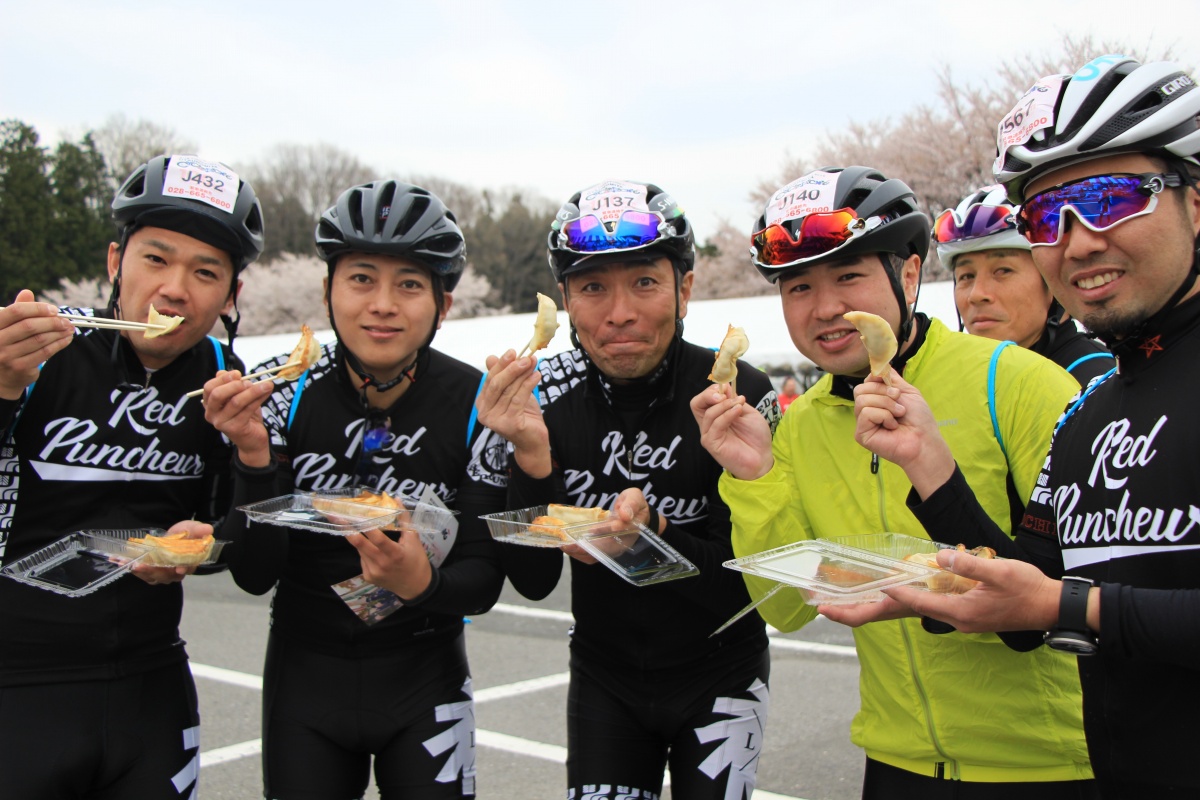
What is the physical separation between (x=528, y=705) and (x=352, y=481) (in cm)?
432

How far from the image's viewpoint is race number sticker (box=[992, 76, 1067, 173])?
246cm

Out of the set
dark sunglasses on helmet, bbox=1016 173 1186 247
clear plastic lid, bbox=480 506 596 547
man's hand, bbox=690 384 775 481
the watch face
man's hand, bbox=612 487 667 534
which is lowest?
the watch face

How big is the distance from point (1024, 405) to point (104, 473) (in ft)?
10.8

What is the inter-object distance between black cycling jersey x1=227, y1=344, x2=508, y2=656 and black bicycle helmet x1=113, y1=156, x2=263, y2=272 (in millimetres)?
549

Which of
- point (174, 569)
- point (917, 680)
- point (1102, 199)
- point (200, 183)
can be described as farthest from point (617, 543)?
point (200, 183)

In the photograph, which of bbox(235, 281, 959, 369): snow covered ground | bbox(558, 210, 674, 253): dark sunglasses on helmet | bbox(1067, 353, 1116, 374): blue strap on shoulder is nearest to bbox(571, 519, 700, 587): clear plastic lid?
bbox(558, 210, 674, 253): dark sunglasses on helmet

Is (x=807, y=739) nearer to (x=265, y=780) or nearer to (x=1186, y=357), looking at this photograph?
(x=265, y=780)

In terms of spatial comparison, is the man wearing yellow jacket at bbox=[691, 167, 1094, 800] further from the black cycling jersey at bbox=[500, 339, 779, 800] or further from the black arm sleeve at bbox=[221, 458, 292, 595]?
the black arm sleeve at bbox=[221, 458, 292, 595]

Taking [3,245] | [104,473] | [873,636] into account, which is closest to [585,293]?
[873,636]

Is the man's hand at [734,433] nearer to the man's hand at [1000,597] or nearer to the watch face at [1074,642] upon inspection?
the man's hand at [1000,597]

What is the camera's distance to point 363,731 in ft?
11.6

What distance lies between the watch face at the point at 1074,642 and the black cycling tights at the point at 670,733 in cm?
167

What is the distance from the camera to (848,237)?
3014mm

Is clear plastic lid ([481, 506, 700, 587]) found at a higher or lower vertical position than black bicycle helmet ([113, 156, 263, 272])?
lower
